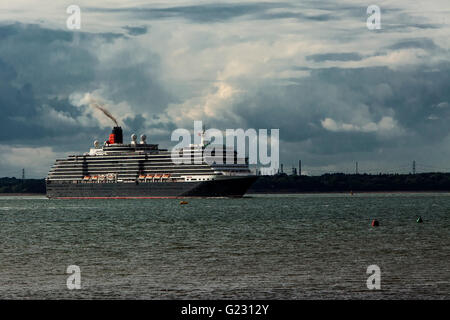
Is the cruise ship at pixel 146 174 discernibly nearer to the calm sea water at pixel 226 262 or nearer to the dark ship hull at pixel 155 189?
the dark ship hull at pixel 155 189

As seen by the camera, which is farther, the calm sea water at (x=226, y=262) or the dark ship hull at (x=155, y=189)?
the dark ship hull at (x=155, y=189)

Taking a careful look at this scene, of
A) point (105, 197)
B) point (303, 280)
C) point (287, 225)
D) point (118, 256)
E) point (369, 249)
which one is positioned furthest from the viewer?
point (105, 197)

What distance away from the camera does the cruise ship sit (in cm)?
16525

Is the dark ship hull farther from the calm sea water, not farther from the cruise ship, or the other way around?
the calm sea water

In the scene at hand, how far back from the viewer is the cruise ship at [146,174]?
165 metres

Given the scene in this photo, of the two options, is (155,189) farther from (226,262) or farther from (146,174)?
(226,262)

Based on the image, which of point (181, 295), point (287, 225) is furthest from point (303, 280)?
point (287, 225)

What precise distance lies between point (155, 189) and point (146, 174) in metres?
7.12

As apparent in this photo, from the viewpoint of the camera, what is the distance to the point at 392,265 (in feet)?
131

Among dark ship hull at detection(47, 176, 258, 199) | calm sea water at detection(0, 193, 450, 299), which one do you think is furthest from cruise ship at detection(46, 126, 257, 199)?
calm sea water at detection(0, 193, 450, 299)

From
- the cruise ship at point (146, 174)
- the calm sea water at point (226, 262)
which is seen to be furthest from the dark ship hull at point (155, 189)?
the calm sea water at point (226, 262)

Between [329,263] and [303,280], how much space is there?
22.9ft

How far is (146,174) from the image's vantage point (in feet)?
589
